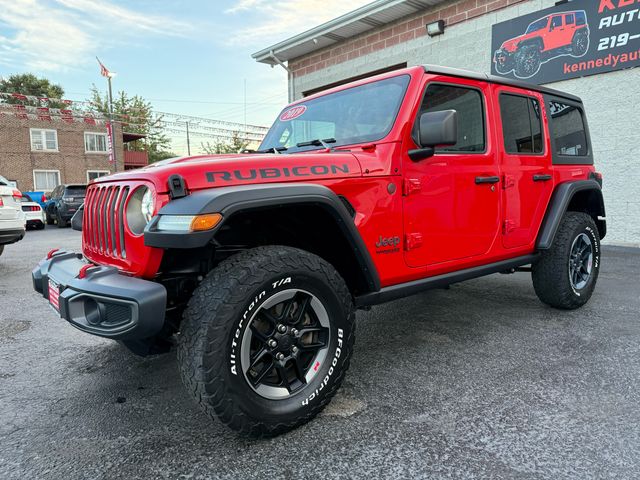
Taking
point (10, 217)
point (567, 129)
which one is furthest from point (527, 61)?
point (10, 217)

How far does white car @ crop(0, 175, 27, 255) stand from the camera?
5805mm

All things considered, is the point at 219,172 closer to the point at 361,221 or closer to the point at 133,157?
the point at 361,221

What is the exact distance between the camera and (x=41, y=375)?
8.90ft

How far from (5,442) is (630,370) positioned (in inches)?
131

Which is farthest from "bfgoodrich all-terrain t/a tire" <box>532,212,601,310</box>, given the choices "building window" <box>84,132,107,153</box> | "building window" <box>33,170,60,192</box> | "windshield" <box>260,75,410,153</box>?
"building window" <box>84,132,107,153</box>

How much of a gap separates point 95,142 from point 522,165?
34.7m

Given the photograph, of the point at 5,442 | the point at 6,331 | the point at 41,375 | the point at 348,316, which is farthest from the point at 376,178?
the point at 6,331

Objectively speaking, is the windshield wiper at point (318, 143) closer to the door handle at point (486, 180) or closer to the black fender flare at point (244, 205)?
the black fender flare at point (244, 205)

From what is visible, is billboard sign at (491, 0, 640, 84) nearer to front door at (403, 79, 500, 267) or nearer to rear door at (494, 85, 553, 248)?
rear door at (494, 85, 553, 248)

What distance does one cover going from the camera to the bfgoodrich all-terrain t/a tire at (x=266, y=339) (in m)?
Result: 1.77

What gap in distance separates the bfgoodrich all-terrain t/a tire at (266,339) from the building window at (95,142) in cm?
3466

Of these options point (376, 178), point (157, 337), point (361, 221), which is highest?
point (376, 178)

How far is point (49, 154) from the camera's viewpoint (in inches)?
1200

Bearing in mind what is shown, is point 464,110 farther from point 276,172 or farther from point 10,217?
point 10,217
